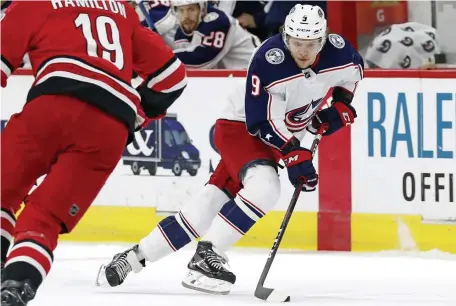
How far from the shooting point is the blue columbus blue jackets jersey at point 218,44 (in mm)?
6531

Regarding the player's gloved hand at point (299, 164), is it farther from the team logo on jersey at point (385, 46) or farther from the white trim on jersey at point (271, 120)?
the team logo on jersey at point (385, 46)

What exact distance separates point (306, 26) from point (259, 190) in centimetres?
63

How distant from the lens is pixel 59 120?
375cm

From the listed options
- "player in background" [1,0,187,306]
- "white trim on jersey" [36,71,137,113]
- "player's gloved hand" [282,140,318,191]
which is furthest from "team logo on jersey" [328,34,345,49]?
"white trim on jersey" [36,71,137,113]

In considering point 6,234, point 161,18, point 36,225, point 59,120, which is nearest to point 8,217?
point 6,234

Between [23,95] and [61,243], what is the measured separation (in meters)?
0.79

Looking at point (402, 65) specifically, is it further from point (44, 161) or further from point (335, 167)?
point (44, 161)

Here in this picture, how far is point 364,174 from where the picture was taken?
19.2ft

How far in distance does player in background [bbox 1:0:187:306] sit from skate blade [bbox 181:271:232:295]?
0.98 metres

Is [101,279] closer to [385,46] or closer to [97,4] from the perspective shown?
[97,4]

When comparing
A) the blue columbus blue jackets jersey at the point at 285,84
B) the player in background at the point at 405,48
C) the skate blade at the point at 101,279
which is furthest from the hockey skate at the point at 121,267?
the player in background at the point at 405,48

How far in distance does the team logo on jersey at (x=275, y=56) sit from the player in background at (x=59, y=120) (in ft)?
2.70

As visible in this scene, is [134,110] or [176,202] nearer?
[134,110]

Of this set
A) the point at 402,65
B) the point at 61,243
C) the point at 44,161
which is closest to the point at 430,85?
the point at 402,65
